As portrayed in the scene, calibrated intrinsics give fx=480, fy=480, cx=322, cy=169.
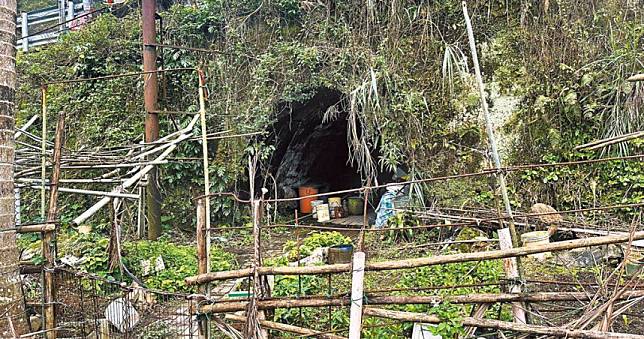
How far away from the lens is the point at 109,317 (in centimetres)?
441

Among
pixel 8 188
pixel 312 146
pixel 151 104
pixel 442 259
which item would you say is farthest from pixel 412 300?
pixel 312 146

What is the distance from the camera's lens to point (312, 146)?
39.3 ft

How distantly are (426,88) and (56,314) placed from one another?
5948mm

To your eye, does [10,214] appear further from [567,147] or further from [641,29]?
[641,29]

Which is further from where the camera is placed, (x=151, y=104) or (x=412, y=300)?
(x=151, y=104)

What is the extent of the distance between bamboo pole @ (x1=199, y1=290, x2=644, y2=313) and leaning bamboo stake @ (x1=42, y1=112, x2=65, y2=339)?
1165 mm

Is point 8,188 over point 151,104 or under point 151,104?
under

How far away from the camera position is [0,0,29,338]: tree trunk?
354 centimetres

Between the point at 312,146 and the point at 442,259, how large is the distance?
29.3 feet

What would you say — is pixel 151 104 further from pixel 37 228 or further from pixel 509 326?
pixel 509 326

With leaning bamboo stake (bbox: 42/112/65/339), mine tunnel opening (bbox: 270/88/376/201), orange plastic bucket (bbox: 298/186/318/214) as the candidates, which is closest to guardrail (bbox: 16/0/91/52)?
mine tunnel opening (bbox: 270/88/376/201)

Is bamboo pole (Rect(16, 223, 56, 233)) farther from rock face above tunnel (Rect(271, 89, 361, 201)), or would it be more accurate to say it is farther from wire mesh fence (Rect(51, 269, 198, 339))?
rock face above tunnel (Rect(271, 89, 361, 201))

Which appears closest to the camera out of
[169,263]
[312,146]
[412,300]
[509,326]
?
[509,326]

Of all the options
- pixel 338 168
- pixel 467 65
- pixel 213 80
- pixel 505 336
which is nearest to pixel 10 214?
pixel 505 336
